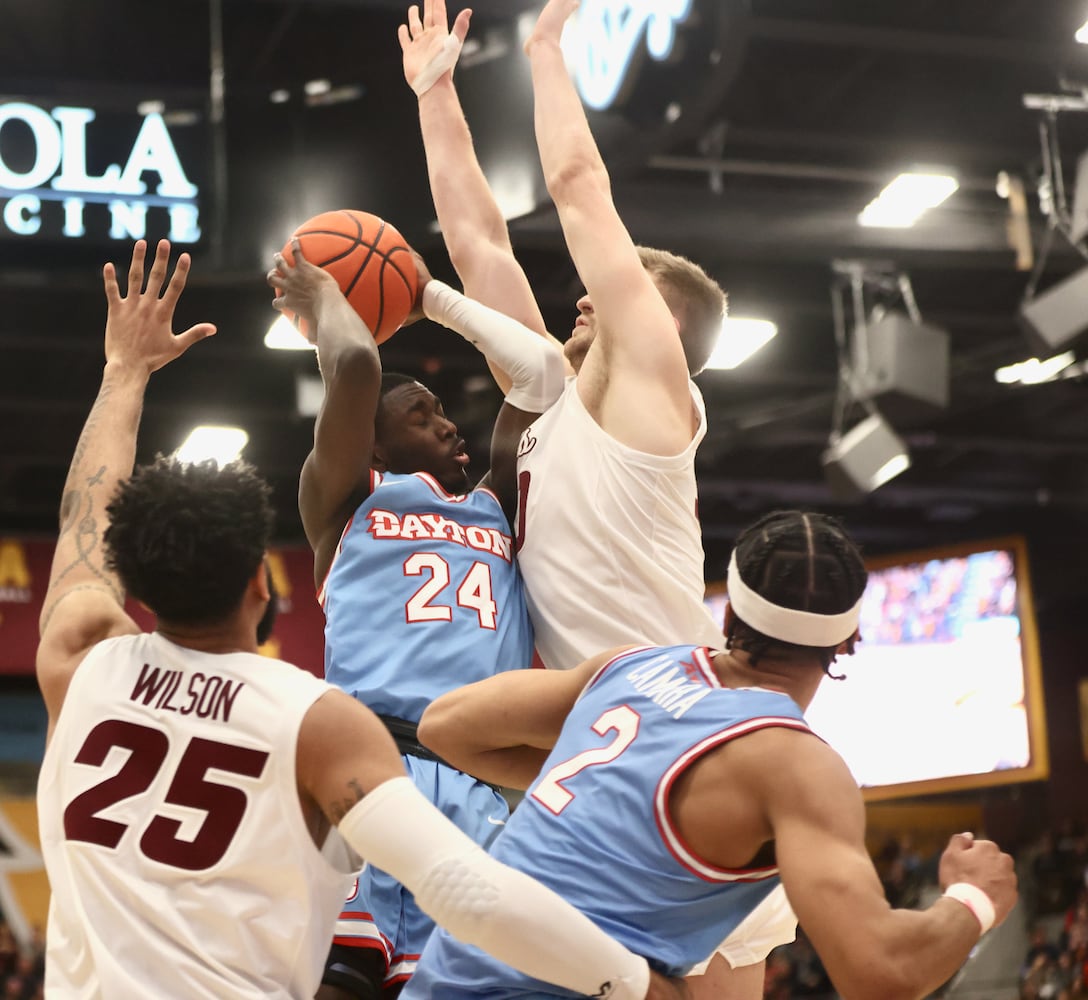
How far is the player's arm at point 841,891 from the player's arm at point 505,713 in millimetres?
494

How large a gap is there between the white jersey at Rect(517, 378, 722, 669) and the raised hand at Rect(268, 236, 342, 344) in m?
0.67

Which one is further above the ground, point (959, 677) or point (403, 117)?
point (403, 117)

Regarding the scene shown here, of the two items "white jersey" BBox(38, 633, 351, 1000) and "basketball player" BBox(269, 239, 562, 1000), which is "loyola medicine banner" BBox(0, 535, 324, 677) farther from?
"white jersey" BBox(38, 633, 351, 1000)

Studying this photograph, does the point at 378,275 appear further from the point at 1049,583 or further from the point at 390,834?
the point at 1049,583

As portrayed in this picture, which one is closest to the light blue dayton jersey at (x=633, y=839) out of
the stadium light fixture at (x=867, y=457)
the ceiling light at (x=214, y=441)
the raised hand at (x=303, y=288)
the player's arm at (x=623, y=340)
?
the player's arm at (x=623, y=340)

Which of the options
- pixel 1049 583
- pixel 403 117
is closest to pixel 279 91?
pixel 403 117

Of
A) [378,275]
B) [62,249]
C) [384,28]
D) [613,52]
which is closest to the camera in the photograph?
[378,275]

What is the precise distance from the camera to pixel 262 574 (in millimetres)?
2682

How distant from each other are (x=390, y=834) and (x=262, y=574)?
519 millimetres

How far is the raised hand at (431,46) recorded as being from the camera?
461cm

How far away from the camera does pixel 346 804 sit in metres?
2.42

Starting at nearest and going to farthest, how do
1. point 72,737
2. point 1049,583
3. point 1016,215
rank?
point 72,737 < point 1016,215 < point 1049,583

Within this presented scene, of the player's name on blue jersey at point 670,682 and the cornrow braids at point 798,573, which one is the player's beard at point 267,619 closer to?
the player's name on blue jersey at point 670,682

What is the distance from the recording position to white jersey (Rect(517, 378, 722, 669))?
3717mm
